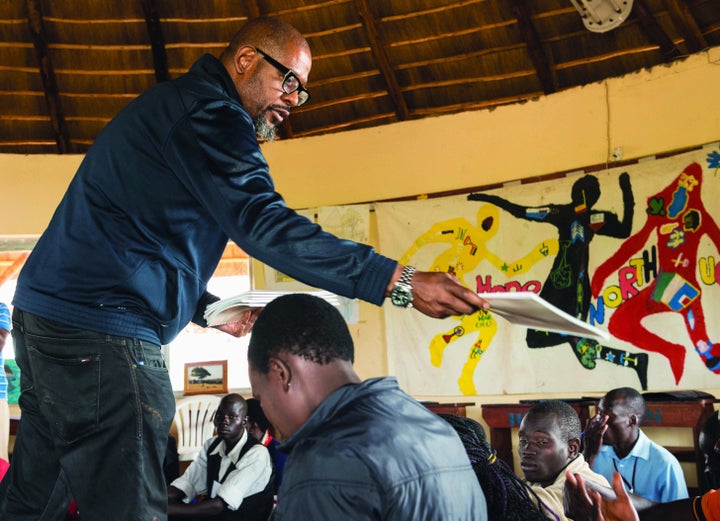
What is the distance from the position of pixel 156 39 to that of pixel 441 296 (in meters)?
5.80

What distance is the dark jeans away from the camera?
1626 mm

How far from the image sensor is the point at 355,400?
4.33ft

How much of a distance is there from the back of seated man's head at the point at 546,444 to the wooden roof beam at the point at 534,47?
352cm

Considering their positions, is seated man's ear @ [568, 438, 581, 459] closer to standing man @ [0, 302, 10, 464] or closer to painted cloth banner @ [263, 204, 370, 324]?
standing man @ [0, 302, 10, 464]

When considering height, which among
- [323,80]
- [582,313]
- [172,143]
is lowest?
[582,313]

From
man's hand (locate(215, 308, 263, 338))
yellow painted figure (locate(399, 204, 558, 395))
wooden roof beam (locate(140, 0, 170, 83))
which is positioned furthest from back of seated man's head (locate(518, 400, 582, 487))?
wooden roof beam (locate(140, 0, 170, 83))

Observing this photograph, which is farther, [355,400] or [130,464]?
[130,464]

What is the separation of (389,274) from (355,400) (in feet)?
1.12

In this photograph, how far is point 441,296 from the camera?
154 centimetres

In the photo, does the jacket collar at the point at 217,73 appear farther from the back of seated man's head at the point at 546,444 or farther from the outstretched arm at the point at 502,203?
the outstretched arm at the point at 502,203

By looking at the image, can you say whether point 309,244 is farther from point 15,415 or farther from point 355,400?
point 15,415

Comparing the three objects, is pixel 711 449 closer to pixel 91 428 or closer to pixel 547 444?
pixel 547 444

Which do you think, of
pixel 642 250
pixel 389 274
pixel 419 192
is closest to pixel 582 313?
pixel 642 250

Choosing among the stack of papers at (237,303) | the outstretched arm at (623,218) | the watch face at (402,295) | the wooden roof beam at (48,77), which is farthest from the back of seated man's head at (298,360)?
the wooden roof beam at (48,77)
